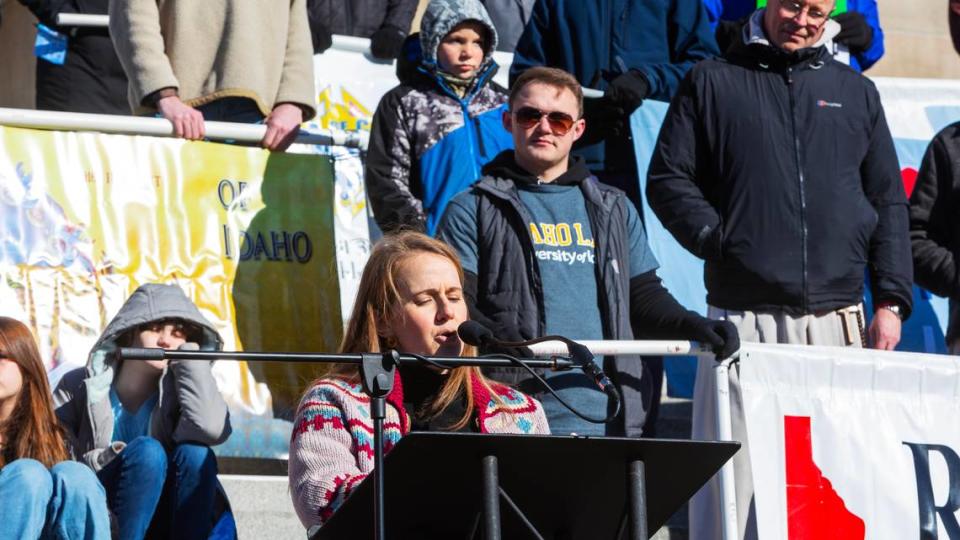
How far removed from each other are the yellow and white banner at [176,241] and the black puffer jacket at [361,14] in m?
1.44

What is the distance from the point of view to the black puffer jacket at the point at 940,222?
7234 mm

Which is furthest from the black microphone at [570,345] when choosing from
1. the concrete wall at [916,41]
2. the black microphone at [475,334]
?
the concrete wall at [916,41]

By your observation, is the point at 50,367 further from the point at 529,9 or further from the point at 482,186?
the point at 529,9

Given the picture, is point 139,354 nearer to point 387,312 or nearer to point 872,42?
point 387,312

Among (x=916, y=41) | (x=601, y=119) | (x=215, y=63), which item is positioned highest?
(x=916, y=41)

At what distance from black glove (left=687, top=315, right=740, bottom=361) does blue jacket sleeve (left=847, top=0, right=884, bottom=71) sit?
3157 millimetres

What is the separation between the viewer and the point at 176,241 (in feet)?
23.7

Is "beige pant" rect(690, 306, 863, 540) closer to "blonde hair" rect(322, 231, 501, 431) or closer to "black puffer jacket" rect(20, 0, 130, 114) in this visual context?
"blonde hair" rect(322, 231, 501, 431)

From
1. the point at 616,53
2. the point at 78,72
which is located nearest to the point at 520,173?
the point at 616,53

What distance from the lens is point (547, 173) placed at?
636cm

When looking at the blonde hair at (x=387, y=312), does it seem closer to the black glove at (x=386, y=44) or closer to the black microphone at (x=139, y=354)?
the black microphone at (x=139, y=354)

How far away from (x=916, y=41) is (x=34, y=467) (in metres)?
7.69

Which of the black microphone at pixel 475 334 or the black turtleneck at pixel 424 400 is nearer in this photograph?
the black microphone at pixel 475 334

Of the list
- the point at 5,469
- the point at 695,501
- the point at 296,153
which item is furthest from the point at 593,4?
the point at 5,469
